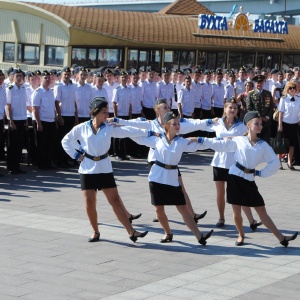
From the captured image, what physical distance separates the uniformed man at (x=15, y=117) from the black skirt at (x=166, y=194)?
21.5 feet

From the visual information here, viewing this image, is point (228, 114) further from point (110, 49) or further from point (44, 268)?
point (110, 49)

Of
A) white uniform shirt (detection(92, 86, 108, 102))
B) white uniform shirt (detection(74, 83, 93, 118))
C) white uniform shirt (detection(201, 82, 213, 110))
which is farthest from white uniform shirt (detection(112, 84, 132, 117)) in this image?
white uniform shirt (detection(201, 82, 213, 110))

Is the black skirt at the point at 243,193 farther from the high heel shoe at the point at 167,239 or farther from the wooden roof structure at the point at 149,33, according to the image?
the wooden roof structure at the point at 149,33

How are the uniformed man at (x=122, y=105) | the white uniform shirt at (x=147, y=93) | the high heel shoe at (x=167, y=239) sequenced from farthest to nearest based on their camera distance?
1. the white uniform shirt at (x=147, y=93)
2. the uniformed man at (x=122, y=105)
3. the high heel shoe at (x=167, y=239)

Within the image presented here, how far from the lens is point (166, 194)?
11.1 meters

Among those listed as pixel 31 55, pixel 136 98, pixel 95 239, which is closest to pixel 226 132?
pixel 95 239

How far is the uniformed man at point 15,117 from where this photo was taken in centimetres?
1712

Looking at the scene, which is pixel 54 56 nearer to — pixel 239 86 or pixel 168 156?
pixel 239 86

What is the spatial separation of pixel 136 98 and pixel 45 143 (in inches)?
133

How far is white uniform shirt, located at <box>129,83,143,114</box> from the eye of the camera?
20.5 metres

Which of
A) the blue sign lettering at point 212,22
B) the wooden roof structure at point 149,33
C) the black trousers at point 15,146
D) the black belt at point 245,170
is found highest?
the blue sign lettering at point 212,22

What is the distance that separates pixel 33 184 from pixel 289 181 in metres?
4.64

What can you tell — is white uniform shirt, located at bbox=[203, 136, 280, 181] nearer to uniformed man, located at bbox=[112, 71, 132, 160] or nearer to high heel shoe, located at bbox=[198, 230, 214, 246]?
high heel shoe, located at bbox=[198, 230, 214, 246]

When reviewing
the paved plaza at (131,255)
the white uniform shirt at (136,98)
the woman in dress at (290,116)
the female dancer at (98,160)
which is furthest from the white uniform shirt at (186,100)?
the female dancer at (98,160)
